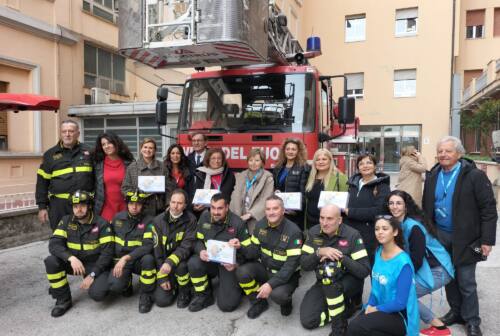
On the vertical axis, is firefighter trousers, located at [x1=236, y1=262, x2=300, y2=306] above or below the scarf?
below

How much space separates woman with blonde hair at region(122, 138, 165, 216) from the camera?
4195 mm

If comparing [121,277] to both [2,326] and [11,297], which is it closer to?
[2,326]

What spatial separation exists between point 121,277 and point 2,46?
25.3 ft

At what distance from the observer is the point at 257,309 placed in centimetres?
361

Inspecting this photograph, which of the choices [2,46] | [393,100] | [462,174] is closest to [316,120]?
[462,174]

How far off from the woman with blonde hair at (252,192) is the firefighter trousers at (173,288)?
2.55 feet

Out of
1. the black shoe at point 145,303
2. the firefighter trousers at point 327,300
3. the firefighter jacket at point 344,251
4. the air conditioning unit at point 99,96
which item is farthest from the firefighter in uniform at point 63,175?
the air conditioning unit at point 99,96

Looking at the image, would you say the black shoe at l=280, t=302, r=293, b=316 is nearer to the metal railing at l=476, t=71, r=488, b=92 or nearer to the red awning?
the red awning

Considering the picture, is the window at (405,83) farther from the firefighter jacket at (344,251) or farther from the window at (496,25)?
the firefighter jacket at (344,251)

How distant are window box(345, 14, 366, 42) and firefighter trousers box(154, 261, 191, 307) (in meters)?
19.4

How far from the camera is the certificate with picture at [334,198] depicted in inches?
141

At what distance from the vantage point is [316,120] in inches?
195

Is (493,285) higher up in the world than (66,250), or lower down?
lower down

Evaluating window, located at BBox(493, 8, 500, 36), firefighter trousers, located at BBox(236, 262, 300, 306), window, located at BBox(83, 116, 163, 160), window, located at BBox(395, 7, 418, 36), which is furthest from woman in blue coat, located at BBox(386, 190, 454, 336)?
window, located at BBox(493, 8, 500, 36)
